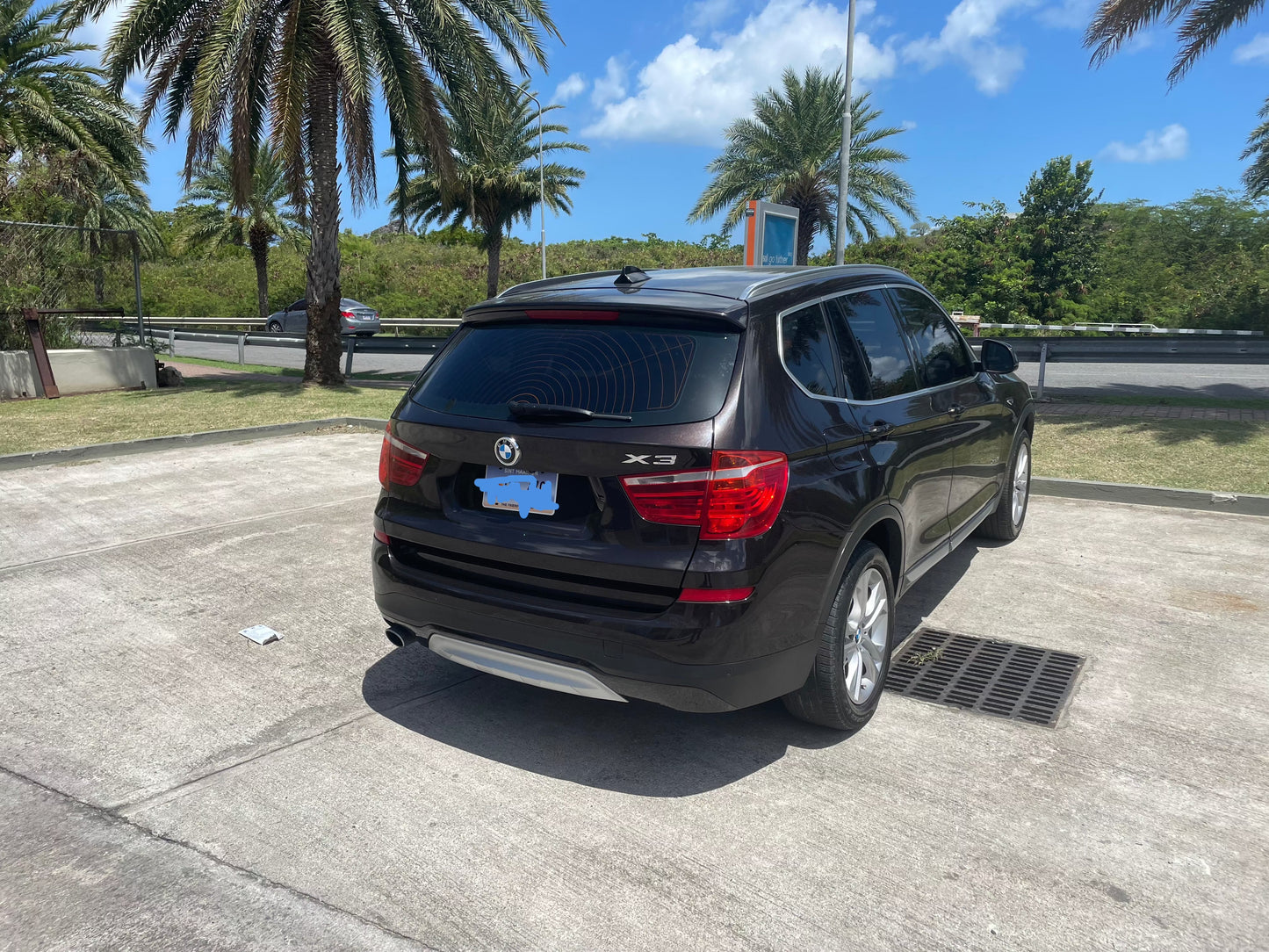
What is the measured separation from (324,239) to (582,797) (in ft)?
48.9

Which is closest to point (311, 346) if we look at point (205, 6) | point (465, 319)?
point (205, 6)

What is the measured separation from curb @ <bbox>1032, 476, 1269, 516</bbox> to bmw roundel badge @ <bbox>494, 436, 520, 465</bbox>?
6.05 m

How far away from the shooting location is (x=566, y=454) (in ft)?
10.8

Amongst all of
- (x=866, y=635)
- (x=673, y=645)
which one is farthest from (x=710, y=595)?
(x=866, y=635)

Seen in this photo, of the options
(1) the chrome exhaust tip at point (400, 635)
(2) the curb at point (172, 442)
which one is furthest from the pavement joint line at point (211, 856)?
(2) the curb at point (172, 442)

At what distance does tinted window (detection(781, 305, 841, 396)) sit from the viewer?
3.62m

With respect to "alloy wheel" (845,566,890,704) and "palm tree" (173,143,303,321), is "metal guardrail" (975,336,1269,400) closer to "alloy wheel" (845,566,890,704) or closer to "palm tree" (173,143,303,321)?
"alloy wheel" (845,566,890,704)

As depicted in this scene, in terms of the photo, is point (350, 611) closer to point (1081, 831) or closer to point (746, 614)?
point (746, 614)

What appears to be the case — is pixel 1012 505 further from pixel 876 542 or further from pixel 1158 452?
pixel 1158 452

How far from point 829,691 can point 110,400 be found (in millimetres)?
13418

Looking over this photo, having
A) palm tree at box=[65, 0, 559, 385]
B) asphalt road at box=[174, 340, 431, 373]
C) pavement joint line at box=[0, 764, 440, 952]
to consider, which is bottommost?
asphalt road at box=[174, 340, 431, 373]

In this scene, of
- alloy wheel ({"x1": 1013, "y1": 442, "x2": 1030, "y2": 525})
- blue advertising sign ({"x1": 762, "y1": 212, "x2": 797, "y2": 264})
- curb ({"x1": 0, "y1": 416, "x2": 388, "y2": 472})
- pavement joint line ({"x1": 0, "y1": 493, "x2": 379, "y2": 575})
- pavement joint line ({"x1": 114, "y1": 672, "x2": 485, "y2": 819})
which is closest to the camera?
pavement joint line ({"x1": 114, "y1": 672, "x2": 485, "y2": 819})

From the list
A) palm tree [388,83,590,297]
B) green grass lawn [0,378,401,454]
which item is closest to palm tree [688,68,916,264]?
palm tree [388,83,590,297]

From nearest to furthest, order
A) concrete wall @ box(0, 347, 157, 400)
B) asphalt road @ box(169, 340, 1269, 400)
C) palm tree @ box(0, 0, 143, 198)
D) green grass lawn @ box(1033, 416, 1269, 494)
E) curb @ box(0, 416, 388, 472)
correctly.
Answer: green grass lawn @ box(1033, 416, 1269, 494)
curb @ box(0, 416, 388, 472)
concrete wall @ box(0, 347, 157, 400)
asphalt road @ box(169, 340, 1269, 400)
palm tree @ box(0, 0, 143, 198)
